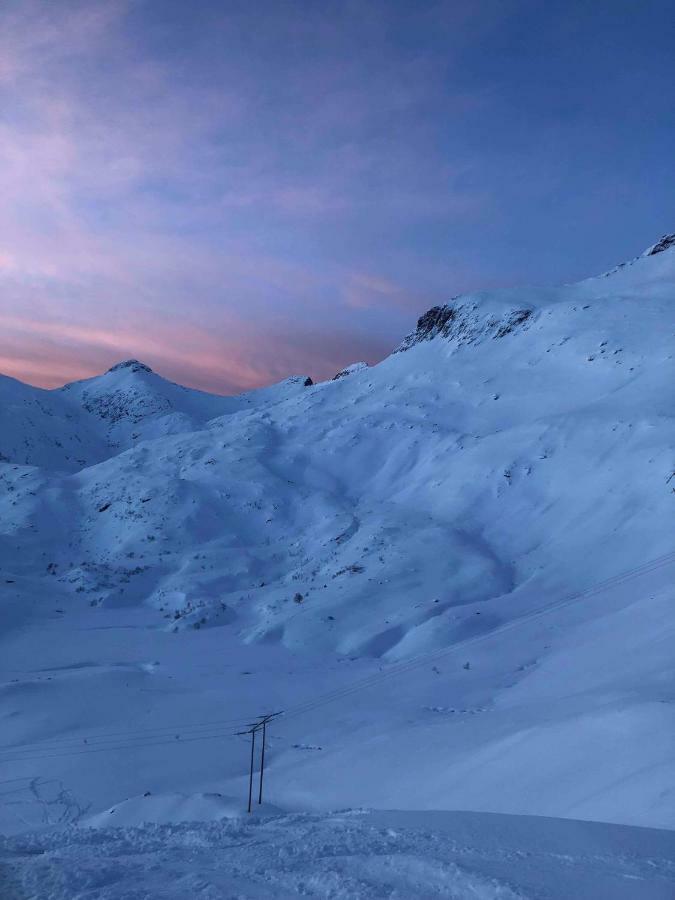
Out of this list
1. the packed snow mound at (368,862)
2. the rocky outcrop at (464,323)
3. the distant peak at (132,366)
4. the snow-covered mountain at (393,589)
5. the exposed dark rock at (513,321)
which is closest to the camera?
the packed snow mound at (368,862)

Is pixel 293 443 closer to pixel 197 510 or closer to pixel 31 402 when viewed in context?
pixel 197 510

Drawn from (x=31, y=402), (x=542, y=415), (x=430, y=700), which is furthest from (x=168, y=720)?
(x=31, y=402)

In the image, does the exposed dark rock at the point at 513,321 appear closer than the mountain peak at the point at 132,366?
Yes

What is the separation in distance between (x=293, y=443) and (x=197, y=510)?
12226 mm

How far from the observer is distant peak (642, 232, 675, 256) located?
6212cm

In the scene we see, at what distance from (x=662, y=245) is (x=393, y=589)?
53461 millimetres

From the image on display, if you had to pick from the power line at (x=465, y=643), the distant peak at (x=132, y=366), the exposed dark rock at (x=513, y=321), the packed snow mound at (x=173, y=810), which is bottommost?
the packed snow mound at (x=173, y=810)

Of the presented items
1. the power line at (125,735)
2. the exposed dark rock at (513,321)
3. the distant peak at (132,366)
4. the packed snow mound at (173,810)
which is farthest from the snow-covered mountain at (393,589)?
the distant peak at (132,366)

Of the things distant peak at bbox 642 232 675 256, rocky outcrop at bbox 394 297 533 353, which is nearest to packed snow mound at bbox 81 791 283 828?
rocky outcrop at bbox 394 297 533 353

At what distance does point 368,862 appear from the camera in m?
6.82

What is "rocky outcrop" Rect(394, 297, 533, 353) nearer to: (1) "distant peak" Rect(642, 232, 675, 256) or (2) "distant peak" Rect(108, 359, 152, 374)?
(1) "distant peak" Rect(642, 232, 675, 256)

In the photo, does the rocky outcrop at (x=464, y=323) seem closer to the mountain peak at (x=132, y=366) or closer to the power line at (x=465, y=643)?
the power line at (x=465, y=643)

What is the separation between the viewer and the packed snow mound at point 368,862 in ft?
19.7

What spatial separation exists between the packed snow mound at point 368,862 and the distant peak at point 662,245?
2579 inches
